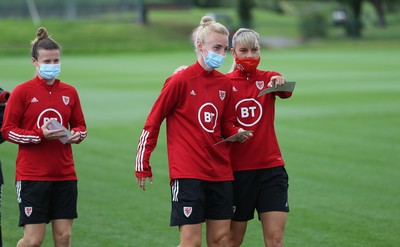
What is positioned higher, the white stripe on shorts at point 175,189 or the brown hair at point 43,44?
the brown hair at point 43,44

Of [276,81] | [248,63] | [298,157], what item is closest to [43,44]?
[248,63]

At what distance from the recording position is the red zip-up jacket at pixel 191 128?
7.32 m

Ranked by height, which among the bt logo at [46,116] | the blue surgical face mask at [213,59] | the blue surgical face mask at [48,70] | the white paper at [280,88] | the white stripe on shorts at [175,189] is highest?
the blue surgical face mask at [213,59]

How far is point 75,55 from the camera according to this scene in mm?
52812

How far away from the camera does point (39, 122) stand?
7.73 metres

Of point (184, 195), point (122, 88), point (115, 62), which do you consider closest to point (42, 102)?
point (184, 195)

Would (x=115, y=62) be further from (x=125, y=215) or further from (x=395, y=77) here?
(x=125, y=215)

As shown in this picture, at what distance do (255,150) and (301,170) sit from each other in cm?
633

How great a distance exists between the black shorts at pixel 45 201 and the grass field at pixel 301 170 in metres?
1.84

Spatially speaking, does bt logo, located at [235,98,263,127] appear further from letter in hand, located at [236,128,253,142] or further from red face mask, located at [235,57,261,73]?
letter in hand, located at [236,128,253,142]

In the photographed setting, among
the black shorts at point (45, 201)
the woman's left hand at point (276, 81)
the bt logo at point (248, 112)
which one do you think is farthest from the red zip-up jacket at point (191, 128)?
the black shorts at point (45, 201)

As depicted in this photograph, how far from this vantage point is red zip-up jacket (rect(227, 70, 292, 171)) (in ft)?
25.6

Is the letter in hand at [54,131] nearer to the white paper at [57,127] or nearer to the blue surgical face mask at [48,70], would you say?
the white paper at [57,127]

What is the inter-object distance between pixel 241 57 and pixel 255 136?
68 cm
